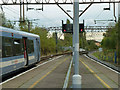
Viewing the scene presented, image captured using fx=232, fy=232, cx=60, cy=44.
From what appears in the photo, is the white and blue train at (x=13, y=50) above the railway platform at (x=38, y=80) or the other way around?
above

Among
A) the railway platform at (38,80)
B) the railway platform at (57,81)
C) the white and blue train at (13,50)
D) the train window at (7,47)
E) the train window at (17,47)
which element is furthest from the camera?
the train window at (17,47)

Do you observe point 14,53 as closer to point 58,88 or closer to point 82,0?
point 58,88

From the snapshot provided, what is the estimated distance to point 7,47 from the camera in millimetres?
14172

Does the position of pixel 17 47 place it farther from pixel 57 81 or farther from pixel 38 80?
pixel 57 81

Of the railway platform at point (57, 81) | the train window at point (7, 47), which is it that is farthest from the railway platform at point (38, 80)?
the train window at point (7, 47)

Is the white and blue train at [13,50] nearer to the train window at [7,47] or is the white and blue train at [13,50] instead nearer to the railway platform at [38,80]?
the train window at [7,47]

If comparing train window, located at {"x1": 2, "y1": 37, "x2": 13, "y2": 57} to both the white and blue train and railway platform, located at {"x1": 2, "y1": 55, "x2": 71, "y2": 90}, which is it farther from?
railway platform, located at {"x1": 2, "y1": 55, "x2": 71, "y2": 90}

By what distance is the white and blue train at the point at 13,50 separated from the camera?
13297 mm

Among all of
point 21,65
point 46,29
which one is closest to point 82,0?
point 21,65

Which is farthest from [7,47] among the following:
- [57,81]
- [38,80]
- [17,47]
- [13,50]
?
[57,81]

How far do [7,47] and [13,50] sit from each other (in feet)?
4.13

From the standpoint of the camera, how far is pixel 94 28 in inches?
2665

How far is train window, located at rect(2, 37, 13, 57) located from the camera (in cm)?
1341

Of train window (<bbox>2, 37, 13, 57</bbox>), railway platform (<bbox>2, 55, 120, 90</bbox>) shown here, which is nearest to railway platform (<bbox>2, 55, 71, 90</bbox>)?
railway platform (<bbox>2, 55, 120, 90</bbox>)
